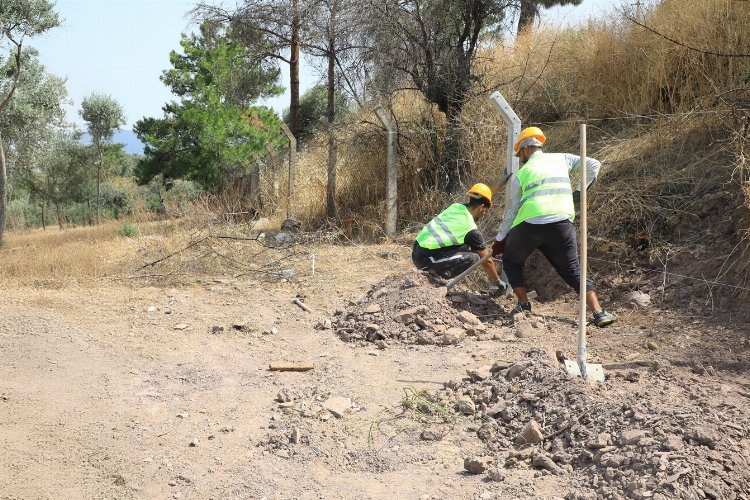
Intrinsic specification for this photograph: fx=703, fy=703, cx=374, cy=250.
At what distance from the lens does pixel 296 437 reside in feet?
13.4

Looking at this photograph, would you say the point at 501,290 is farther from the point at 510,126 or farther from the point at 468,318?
the point at 510,126

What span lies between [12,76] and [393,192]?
35.4 feet

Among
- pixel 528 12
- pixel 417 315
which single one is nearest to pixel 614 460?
pixel 417 315

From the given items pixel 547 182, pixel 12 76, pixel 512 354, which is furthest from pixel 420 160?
pixel 12 76

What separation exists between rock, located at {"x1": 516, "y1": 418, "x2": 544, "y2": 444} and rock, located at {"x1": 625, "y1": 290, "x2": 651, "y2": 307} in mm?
2772

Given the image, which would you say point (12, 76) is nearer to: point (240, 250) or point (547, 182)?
point (240, 250)

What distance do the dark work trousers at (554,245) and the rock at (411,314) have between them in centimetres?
89

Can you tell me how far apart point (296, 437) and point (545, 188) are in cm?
297

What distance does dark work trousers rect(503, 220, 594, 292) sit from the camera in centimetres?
579

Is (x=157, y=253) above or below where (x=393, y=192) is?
below

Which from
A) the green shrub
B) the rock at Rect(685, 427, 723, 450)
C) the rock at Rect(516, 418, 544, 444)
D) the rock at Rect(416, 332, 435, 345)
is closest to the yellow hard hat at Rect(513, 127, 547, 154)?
the rock at Rect(416, 332, 435, 345)

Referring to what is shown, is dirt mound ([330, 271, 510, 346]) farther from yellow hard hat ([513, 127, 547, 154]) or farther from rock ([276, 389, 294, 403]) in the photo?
yellow hard hat ([513, 127, 547, 154])

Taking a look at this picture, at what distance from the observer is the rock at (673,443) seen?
3.28 meters

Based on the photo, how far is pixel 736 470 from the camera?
3.21 m
